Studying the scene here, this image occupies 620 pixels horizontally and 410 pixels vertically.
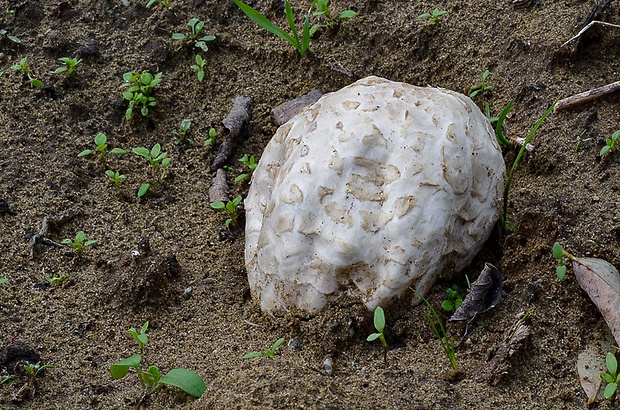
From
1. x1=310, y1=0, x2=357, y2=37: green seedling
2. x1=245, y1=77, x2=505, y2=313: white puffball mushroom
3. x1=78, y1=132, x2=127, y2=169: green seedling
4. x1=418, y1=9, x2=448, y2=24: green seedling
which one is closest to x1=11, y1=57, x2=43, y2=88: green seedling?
x1=78, y1=132, x2=127, y2=169: green seedling

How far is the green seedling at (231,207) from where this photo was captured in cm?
340

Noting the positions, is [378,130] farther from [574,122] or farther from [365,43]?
[365,43]

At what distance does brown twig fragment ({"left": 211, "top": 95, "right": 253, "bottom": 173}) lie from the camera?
12.6 ft

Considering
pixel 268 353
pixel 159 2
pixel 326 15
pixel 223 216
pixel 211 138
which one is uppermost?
pixel 326 15

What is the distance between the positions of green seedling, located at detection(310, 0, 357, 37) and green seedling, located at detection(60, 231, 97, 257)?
1.66m

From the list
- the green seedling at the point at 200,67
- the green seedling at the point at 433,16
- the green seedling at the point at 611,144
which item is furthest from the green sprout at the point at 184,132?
the green seedling at the point at 611,144

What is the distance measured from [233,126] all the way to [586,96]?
66.5 inches

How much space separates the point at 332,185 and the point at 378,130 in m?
0.26

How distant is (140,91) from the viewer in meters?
4.04

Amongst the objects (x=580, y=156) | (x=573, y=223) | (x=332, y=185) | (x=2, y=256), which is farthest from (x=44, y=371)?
(x=580, y=156)

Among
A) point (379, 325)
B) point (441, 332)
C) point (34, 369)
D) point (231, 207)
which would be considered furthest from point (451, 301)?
point (34, 369)

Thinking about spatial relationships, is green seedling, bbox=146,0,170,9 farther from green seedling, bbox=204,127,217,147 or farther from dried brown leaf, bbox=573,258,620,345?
dried brown leaf, bbox=573,258,620,345

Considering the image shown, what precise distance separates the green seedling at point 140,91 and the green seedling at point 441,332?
75.5 inches

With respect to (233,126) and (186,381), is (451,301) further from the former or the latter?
(233,126)
